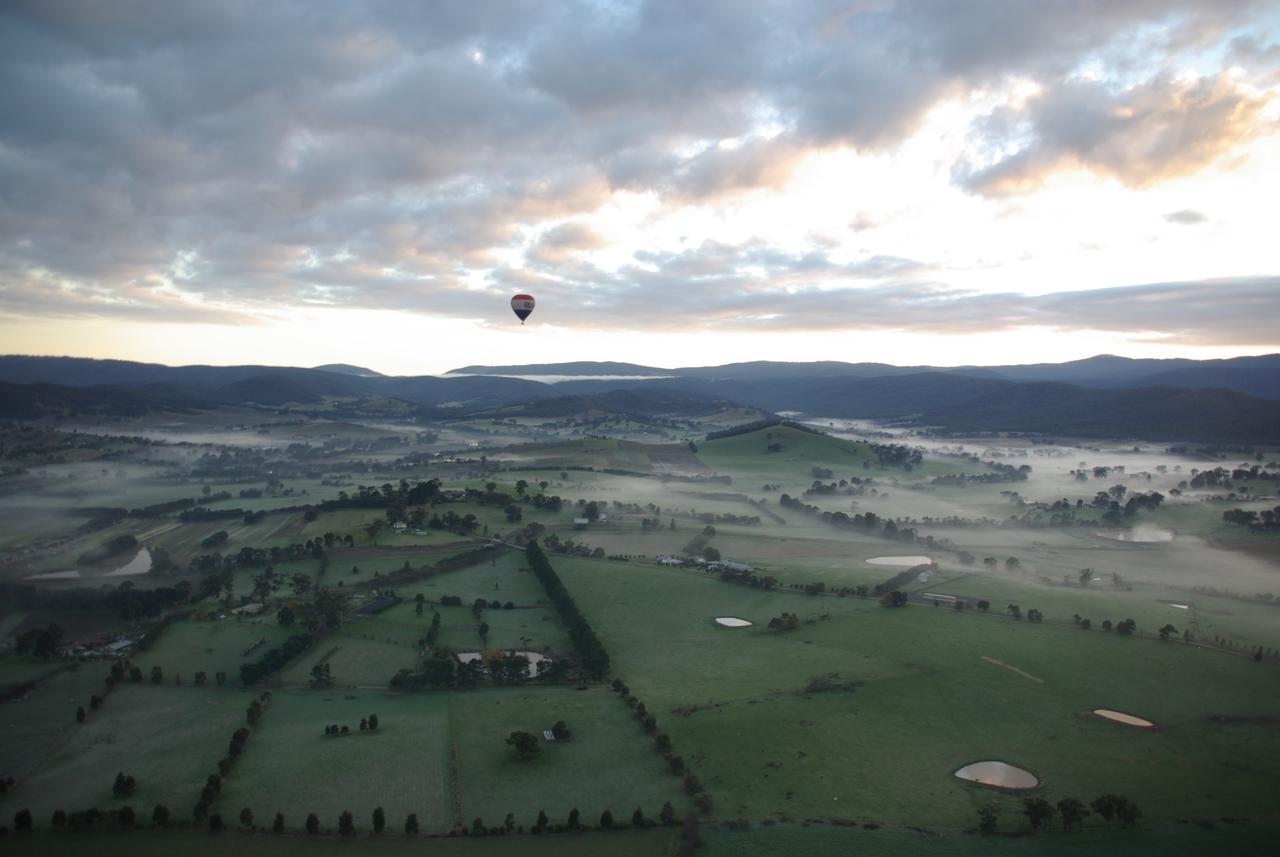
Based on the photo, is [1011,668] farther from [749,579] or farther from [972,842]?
[749,579]

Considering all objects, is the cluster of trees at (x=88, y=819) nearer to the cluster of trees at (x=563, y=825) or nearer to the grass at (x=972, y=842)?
the cluster of trees at (x=563, y=825)

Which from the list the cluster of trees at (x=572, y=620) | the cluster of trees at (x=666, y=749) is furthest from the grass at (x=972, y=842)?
the cluster of trees at (x=572, y=620)

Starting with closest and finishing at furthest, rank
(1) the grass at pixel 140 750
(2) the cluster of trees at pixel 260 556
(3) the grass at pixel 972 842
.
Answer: (3) the grass at pixel 972 842, (1) the grass at pixel 140 750, (2) the cluster of trees at pixel 260 556

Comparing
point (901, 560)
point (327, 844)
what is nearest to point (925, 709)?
point (327, 844)

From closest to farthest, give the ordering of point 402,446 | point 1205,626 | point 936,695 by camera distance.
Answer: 1. point 936,695
2. point 1205,626
3. point 402,446

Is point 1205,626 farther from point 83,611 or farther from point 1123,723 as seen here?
point 83,611

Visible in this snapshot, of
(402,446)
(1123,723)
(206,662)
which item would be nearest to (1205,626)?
(1123,723)
